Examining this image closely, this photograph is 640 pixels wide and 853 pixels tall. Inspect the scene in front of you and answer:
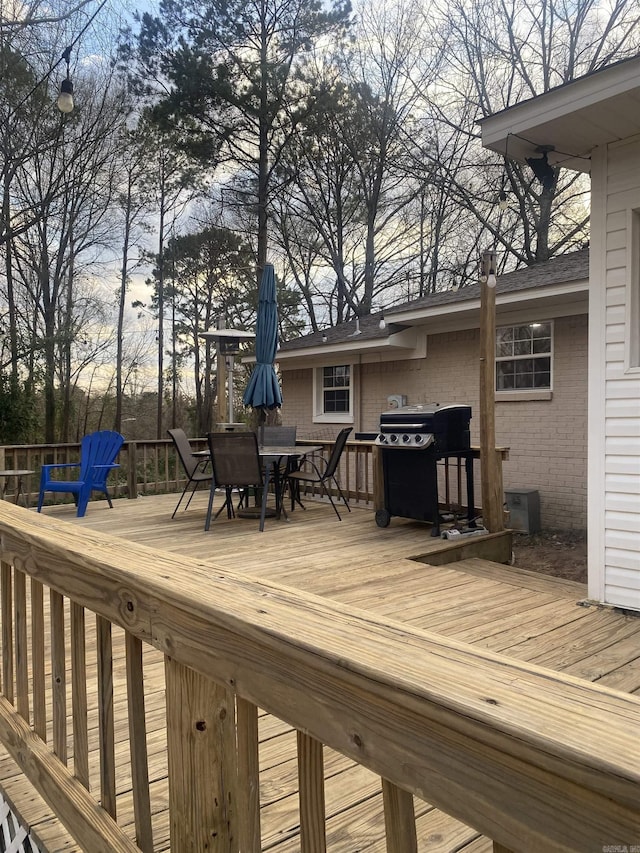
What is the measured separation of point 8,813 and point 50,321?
1433 centimetres

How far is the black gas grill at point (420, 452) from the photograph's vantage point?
17.5 ft

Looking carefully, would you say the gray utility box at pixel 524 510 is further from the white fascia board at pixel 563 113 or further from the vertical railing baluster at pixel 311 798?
the vertical railing baluster at pixel 311 798

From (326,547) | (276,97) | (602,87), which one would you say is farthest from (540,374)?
(276,97)

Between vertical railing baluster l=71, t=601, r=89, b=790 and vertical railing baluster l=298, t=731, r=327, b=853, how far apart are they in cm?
79

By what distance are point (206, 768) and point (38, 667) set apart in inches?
33.4

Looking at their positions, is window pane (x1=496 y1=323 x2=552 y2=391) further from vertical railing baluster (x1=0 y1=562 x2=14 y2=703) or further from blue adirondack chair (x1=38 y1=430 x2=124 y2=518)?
vertical railing baluster (x1=0 y1=562 x2=14 y2=703)

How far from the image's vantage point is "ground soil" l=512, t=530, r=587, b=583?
20.8 feet

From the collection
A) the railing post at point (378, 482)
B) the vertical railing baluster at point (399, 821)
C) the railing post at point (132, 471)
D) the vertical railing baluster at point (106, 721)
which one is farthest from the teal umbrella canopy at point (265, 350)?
the vertical railing baluster at point (399, 821)

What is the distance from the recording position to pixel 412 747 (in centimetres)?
65

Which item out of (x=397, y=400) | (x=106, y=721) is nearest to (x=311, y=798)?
(x=106, y=721)

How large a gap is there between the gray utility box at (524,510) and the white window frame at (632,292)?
454 centimetres

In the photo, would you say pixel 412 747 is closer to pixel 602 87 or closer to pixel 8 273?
pixel 602 87

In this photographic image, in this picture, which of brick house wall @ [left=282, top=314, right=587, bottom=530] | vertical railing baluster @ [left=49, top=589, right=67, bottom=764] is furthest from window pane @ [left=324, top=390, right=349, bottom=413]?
vertical railing baluster @ [left=49, top=589, right=67, bottom=764]

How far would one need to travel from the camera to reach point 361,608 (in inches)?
87.9
